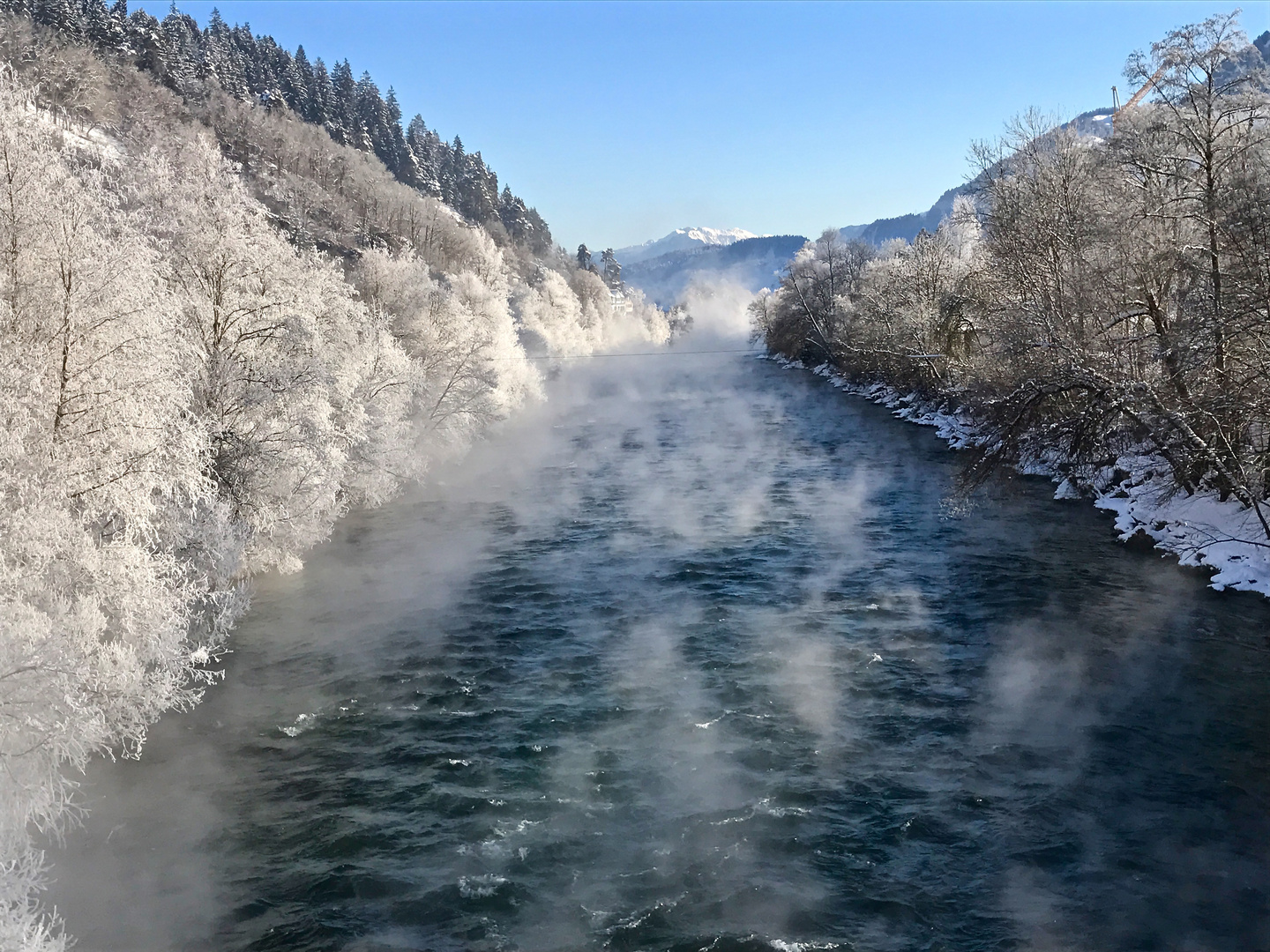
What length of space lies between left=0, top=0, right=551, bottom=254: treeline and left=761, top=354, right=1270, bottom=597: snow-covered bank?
11052 centimetres

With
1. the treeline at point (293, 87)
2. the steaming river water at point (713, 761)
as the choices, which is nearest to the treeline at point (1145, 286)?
the steaming river water at point (713, 761)

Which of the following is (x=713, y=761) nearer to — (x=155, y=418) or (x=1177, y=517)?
(x=155, y=418)

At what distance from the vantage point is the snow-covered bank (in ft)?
75.9

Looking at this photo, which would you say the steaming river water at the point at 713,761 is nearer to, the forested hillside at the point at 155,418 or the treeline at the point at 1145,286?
the forested hillside at the point at 155,418

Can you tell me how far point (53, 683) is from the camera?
41.3ft

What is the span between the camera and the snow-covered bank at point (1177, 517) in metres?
23.1

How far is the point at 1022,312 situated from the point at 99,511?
26.5m

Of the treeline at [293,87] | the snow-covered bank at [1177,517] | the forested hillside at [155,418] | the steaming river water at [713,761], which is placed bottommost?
the steaming river water at [713,761]

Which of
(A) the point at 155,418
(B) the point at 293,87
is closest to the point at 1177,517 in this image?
(A) the point at 155,418

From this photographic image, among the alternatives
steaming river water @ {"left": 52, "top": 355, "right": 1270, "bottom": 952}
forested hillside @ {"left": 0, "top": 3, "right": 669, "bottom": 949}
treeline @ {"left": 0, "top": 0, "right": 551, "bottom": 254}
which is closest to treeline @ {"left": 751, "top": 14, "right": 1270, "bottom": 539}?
steaming river water @ {"left": 52, "top": 355, "right": 1270, "bottom": 952}

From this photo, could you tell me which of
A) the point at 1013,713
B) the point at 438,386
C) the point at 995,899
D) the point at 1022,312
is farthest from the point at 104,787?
the point at 438,386

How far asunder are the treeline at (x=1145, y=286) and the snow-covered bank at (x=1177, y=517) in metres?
0.49

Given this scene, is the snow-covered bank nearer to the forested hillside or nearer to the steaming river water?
the steaming river water

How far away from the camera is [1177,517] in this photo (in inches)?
1064
